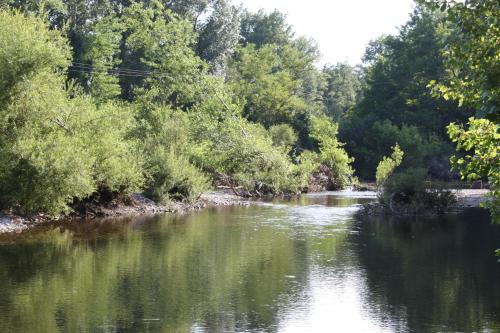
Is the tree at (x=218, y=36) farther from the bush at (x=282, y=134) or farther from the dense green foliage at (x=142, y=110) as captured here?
the bush at (x=282, y=134)

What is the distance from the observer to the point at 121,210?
34.9m

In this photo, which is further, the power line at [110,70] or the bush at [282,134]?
the bush at [282,134]

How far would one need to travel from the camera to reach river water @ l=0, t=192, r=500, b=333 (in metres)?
14.7

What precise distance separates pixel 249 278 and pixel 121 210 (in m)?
16.9

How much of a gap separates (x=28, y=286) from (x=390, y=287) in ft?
32.8

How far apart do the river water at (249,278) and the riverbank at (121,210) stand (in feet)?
5.65

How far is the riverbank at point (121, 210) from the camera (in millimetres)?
28578

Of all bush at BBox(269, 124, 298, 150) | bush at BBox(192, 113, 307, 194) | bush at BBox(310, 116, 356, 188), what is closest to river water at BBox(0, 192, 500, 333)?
bush at BBox(192, 113, 307, 194)

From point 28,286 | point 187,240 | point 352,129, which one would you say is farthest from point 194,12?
point 28,286

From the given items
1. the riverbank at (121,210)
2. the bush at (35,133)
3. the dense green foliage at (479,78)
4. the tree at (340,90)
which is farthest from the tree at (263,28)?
the dense green foliage at (479,78)

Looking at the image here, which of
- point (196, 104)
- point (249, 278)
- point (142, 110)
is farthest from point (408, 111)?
point (249, 278)

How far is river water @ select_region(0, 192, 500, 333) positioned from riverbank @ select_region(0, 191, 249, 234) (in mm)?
1723

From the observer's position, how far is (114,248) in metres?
24.0

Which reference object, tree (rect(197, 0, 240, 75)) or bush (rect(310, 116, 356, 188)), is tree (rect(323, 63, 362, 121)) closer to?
tree (rect(197, 0, 240, 75))
